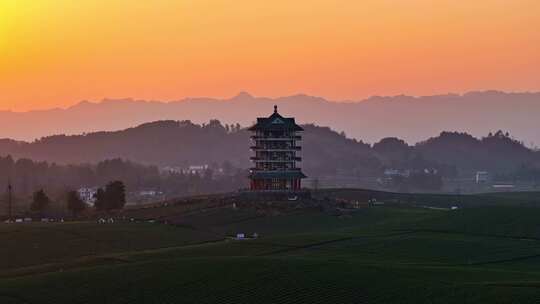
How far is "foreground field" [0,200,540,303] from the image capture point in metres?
59.9

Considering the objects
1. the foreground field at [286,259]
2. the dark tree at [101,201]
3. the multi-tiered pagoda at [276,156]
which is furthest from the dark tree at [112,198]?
the foreground field at [286,259]

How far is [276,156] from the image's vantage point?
143750 mm

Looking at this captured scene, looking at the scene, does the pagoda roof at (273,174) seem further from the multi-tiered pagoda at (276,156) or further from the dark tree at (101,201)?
the dark tree at (101,201)

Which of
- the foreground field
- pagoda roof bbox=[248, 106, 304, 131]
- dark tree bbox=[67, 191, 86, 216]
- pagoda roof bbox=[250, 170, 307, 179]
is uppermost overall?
pagoda roof bbox=[248, 106, 304, 131]

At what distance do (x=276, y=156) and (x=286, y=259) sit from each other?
70.5 m

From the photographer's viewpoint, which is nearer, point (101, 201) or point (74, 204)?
point (74, 204)

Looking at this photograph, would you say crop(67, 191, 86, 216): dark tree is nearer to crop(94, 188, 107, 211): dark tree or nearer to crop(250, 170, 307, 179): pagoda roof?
crop(94, 188, 107, 211): dark tree

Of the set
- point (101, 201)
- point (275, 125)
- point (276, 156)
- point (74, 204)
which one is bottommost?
point (74, 204)

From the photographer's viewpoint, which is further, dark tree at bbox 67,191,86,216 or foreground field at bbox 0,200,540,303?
dark tree at bbox 67,191,86,216

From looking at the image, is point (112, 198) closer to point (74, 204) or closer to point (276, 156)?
point (74, 204)

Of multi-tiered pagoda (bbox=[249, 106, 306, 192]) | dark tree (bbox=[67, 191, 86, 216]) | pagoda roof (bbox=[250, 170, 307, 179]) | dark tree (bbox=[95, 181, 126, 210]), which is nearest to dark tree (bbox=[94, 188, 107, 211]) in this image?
dark tree (bbox=[95, 181, 126, 210])

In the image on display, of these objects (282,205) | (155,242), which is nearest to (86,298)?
(155,242)

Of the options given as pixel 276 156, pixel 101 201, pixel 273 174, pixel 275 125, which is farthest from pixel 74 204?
pixel 275 125

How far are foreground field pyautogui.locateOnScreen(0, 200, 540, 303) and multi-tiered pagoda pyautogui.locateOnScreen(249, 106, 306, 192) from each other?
17.9m
